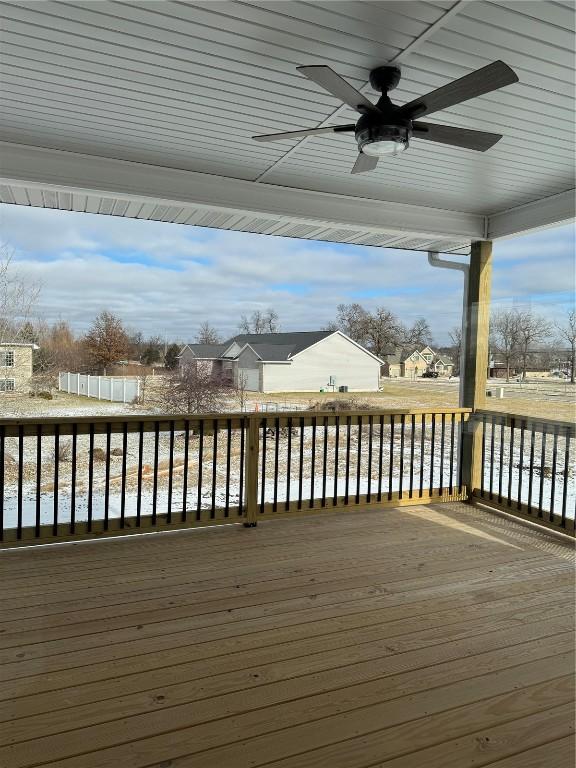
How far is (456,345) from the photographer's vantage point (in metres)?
5.08

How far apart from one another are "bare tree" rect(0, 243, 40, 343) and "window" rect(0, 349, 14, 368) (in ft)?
0.27

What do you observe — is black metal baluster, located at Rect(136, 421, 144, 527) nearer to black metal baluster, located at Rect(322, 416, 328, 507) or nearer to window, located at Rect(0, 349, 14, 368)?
window, located at Rect(0, 349, 14, 368)

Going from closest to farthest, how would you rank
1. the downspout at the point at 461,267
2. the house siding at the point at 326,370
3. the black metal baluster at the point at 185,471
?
the black metal baluster at the point at 185,471, the house siding at the point at 326,370, the downspout at the point at 461,267

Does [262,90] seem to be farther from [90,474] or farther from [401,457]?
[401,457]

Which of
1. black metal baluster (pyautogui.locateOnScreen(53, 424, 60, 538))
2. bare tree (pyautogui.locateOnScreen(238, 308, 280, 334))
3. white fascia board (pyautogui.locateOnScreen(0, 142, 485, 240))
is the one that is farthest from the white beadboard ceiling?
black metal baluster (pyautogui.locateOnScreen(53, 424, 60, 538))

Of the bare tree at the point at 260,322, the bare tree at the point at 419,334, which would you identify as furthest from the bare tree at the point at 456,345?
the bare tree at the point at 260,322

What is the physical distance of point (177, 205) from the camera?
12.7ft

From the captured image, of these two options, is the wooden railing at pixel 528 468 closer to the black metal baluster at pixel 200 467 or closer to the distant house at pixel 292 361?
the distant house at pixel 292 361

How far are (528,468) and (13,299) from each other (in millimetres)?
4299

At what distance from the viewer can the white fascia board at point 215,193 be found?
11.2ft

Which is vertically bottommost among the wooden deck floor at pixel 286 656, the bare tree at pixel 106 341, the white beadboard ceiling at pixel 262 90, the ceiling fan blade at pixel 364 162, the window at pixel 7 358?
the wooden deck floor at pixel 286 656

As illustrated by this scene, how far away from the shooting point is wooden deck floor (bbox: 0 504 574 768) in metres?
1.74

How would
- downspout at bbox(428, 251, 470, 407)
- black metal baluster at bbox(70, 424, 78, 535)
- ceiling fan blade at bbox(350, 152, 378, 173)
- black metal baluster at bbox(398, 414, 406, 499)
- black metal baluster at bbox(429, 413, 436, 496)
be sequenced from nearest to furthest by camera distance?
ceiling fan blade at bbox(350, 152, 378, 173), black metal baluster at bbox(70, 424, 78, 535), black metal baluster at bbox(398, 414, 406, 499), black metal baluster at bbox(429, 413, 436, 496), downspout at bbox(428, 251, 470, 407)

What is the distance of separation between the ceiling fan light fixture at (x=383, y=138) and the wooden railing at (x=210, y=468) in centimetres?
236
